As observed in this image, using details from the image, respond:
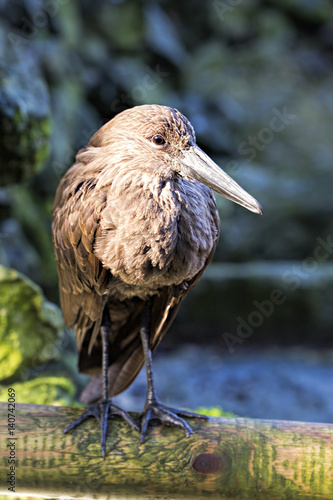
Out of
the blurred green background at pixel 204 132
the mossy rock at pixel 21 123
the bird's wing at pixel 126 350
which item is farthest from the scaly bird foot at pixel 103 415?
the mossy rock at pixel 21 123

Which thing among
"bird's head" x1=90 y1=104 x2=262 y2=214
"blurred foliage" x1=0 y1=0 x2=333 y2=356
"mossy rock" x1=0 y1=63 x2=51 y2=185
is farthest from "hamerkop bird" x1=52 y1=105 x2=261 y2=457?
"blurred foliage" x1=0 y1=0 x2=333 y2=356

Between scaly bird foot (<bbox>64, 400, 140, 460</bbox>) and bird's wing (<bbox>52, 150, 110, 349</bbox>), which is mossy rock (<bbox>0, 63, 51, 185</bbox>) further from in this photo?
scaly bird foot (<bbox>64, 400, 140, 460</bbox>)

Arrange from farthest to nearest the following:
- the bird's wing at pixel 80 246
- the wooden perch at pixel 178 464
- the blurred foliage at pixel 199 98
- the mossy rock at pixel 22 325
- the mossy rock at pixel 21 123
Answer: the blurred foliage at pixel 199 98 < the mossy rock at pixel 22 325 < the mossy rock at pixel 21 123 < the bird's wing at pixel 80 246 < the wooden perch at pixel 178 464

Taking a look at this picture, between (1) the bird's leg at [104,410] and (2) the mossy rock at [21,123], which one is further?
(2) the mossy rock at [21,123]

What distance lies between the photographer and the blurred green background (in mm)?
2768

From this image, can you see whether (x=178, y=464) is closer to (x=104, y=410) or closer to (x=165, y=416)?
(x=165, y=416)

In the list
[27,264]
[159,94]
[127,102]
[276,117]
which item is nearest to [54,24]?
[127,102]

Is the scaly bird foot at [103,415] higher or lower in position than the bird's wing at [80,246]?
lower

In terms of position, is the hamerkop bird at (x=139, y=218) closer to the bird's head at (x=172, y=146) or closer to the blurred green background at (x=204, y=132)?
the bird's head at (x=172, y=146)

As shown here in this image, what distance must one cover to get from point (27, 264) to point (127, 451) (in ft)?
9.01

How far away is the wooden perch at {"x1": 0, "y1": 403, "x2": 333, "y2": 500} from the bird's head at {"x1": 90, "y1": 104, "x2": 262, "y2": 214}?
728 millimetres

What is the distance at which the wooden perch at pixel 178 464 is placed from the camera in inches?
54.2

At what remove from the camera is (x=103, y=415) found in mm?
1604

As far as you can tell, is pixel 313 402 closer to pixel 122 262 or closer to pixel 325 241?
pixel 325 241
